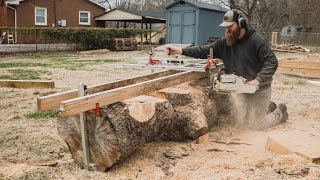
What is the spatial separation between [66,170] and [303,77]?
9800 mm

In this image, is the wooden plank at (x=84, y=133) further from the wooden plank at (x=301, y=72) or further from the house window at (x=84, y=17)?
the house window at (x=84, y=17)

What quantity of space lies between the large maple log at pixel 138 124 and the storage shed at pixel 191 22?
848 inches

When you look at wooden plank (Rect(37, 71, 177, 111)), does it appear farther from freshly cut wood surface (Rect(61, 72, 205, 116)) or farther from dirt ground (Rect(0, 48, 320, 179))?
dirt ground (Rect(0, 48, 320, 179))

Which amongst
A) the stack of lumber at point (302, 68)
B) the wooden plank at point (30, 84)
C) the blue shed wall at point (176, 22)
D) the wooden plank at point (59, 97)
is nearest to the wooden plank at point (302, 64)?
the stack of lumber at point (302, 68)

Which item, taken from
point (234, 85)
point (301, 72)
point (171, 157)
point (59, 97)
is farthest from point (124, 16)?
point (59, 97)

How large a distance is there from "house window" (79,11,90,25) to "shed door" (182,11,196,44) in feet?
35.3

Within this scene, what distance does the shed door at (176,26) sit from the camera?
27.5 meters

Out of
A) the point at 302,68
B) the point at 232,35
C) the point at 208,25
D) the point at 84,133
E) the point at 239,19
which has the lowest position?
the point at 84,133

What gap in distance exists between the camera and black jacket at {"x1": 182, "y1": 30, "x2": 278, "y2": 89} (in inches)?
212

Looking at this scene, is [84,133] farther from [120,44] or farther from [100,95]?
[120,44]

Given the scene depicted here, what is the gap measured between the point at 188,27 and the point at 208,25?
57.4 inches

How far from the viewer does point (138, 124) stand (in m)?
4.36

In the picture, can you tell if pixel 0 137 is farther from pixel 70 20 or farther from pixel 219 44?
pixel 70 20

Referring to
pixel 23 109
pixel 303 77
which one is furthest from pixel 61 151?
pixel 303 77
